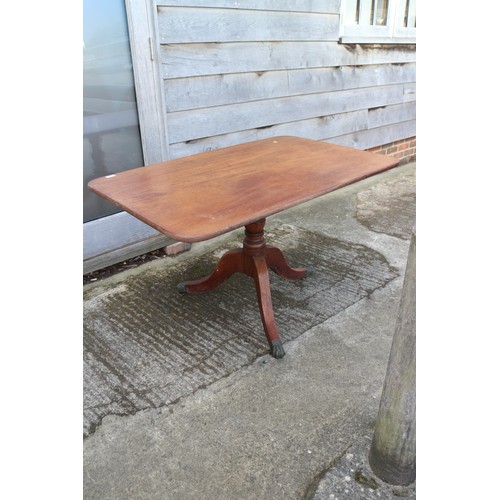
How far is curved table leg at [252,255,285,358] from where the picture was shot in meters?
1.87

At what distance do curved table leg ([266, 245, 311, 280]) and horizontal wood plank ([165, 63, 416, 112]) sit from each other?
106 centimetres

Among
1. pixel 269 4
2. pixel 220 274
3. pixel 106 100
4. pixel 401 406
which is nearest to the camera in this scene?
pixel 401 406

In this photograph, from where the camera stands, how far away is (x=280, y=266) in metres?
2.38

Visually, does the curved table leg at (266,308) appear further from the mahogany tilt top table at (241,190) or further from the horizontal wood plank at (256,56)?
the horizontal wood plank at (256,56)

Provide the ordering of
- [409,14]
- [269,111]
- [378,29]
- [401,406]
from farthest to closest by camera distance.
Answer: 1. [409,14]
2. [378,29]
3. [269,111]
4. [401,406]

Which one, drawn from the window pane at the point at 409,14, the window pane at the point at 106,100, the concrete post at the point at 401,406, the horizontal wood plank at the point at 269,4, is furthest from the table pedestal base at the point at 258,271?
the window pane at the point at 409,14

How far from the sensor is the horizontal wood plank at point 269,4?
2.50 metres

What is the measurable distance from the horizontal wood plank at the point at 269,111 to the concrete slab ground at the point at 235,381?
792 millimetres

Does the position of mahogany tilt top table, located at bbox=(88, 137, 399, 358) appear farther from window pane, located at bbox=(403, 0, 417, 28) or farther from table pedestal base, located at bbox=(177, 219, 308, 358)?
window pane, located at bbox=(403, 0, 417, 28)

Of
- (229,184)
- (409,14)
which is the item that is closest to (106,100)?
(229,184)

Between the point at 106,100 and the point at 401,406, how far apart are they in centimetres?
208

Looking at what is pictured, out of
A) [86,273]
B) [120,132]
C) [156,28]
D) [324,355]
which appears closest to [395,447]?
[324,355]

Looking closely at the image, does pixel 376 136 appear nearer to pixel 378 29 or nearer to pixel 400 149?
pixel 400 149

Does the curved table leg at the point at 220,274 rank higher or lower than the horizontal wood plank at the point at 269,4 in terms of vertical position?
lower
